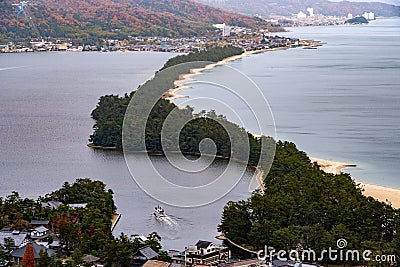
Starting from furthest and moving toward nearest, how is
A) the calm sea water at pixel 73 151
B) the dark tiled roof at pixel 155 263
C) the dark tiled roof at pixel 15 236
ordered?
1. the calm sea water at pixel 73 151
2. the dark tiled roof at pixel 15 236
3. the dark tiled roof at pixel 155 263

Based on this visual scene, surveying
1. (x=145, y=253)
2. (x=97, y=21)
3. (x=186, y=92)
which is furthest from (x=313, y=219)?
(x=97, y=21)

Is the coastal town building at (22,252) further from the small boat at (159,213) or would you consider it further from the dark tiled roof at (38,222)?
the small boat at (159,213)

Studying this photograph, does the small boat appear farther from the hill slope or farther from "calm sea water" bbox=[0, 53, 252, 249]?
the hill slope

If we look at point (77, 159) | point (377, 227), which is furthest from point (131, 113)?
point (377, 227)

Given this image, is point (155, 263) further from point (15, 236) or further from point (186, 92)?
point (186, 92)

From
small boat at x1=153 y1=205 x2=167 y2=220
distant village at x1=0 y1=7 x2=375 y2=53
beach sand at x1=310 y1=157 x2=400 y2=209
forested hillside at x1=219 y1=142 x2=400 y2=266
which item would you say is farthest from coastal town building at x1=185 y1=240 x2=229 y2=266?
distant village at x1=0 y1=7 x2=375 y2=53

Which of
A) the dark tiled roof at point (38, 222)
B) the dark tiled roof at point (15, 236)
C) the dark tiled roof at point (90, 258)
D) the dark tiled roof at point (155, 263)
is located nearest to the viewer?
the dark tiled roof at point (155, 263)

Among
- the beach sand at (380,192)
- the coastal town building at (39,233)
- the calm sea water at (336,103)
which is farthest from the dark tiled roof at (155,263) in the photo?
the calm sea water at (336,103)

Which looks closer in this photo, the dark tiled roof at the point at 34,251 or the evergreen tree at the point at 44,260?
the evergreen tree at the point at 44,260
